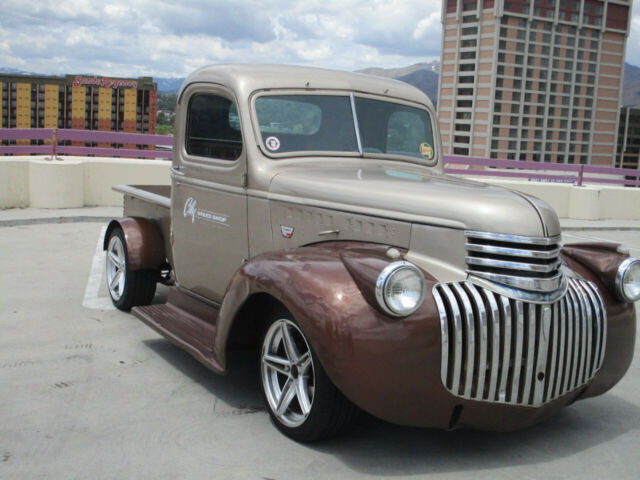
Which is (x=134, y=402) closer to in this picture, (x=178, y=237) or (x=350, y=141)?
(x=178, y=237)

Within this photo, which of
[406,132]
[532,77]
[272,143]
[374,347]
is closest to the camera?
[374,347]

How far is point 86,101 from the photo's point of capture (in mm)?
164250

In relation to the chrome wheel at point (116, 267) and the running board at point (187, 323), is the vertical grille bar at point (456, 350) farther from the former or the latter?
the chrome wheel at point (116, 267)

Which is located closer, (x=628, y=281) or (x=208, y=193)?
(x=628, y=281)

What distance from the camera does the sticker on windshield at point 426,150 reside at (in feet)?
16.4

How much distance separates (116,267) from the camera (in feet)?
20.3

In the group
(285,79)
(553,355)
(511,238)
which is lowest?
(553,355)

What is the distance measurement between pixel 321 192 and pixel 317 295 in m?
0.88

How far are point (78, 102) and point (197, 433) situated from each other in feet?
563

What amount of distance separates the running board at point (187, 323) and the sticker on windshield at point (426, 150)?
173 cm

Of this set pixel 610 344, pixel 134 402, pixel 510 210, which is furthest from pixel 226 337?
pixel 610 344

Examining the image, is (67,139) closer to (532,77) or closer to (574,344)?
(574,344)

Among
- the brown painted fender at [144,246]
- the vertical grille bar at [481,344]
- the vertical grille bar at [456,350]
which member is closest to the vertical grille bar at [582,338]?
the vertical grille bar at [481,344]

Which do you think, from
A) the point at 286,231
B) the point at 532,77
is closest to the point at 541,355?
the point at 286,231
